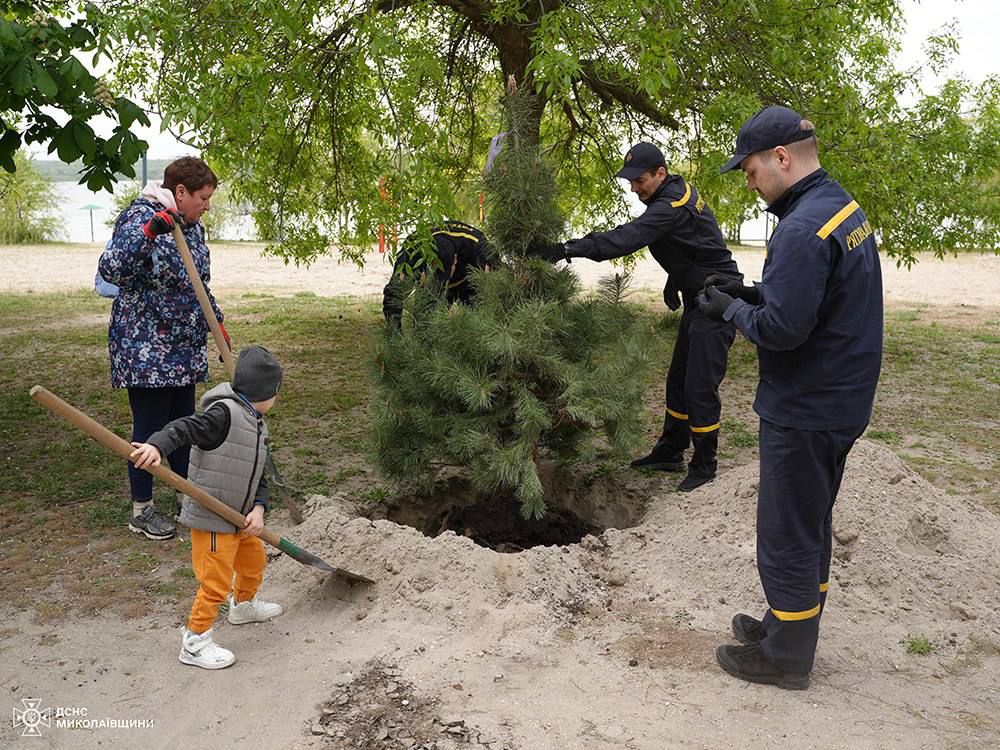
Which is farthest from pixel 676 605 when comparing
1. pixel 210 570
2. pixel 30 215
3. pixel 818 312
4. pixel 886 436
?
pixel 30 215

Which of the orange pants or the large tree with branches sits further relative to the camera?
the large tree with branches

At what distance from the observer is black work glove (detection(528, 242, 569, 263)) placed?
485 cm

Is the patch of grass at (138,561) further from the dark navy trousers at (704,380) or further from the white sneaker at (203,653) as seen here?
the dark navy trousers at (704,380)

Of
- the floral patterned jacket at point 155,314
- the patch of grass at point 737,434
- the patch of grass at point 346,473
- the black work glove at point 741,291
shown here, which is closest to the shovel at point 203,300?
the floral patterned jacket at point 155,314

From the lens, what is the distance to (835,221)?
3.23m

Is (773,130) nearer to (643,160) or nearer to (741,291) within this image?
(741,291)

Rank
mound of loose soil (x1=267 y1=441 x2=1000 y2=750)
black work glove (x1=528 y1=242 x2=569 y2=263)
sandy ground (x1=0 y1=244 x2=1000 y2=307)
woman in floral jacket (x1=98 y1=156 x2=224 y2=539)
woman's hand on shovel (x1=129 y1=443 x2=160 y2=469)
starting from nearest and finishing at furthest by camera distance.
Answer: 1. woman's hand on shovel (x1=129 y1=443 x2=160 y2=469)
2. mound of loose soil (x1=267 y1=441 x2=1000 y2=750)
3. woman in floral jacket (x1=98 y1=156 x2=224 y2=539)
4. black work glove (x1=528 y1=242 x2=569 y2=263)
5. sandy ground (x1=0 y1=244 x2=1000 y2=307)

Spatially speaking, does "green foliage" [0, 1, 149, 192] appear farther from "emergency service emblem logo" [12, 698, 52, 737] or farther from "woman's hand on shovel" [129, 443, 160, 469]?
"emergency service emblem logo" [12, 698, 52, 737]

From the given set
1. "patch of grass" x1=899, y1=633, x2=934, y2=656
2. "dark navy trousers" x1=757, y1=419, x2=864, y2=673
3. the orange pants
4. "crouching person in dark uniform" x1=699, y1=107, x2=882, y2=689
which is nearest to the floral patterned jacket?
the orange pants

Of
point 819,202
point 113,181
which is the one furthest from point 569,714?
point 113,181

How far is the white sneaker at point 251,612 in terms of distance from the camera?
13.3ft

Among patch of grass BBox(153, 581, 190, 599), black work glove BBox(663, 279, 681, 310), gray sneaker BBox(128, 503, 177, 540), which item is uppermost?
black work glove BBox(663, 279, 681, 310)

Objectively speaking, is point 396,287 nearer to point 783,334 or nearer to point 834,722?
point 783,334

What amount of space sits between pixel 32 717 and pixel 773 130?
332 cm
